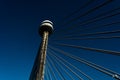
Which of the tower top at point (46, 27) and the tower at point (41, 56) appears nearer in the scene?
the tower at point (41, 56)

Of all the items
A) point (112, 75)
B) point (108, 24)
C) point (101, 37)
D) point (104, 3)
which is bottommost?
point (112, 75)

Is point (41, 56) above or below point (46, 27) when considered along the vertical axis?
below

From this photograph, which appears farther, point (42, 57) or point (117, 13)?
point (42, 57)

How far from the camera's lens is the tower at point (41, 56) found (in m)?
11.7

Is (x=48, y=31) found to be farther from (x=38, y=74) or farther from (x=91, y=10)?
(x=91, y=10)

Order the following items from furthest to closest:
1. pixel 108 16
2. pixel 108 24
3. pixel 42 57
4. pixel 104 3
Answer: pixel 42 57, pixel 108 24, pixel 108 16, pixel 104 3

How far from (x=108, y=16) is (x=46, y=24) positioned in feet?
47.1

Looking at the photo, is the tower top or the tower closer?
the tower

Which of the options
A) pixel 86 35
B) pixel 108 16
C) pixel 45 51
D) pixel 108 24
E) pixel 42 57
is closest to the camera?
pixel 108 16

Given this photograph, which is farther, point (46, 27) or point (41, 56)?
point (46, 27)

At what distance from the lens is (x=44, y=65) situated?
12.3 m

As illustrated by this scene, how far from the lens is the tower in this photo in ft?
38.5

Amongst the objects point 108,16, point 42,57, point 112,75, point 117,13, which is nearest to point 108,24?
point 108,16

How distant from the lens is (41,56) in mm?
13398
